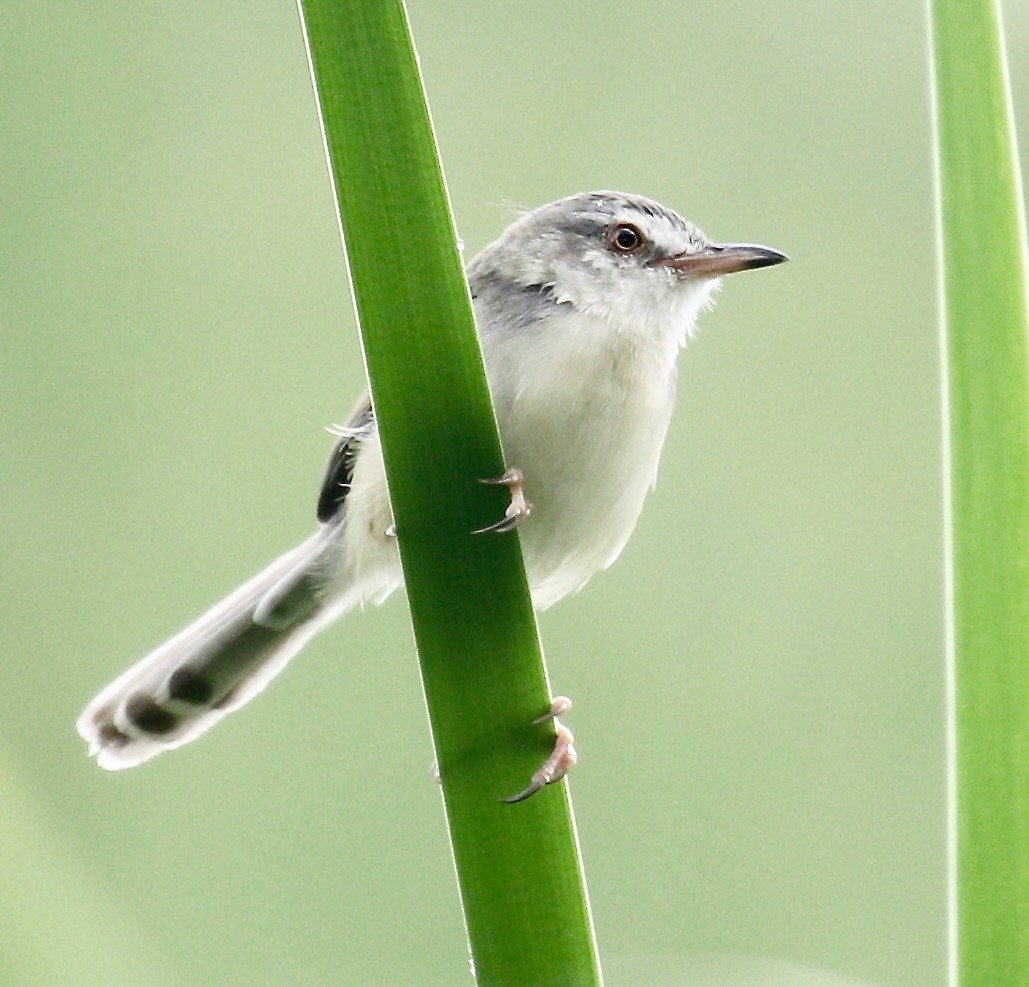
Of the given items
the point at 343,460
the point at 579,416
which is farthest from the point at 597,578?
the point at 579,416

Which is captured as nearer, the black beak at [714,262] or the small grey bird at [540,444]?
the small grey bird at [540,444]

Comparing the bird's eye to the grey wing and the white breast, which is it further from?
the grey wing

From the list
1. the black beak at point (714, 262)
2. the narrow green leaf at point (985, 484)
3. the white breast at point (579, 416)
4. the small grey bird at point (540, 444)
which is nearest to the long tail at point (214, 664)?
the small grey bird at point (540, 444)

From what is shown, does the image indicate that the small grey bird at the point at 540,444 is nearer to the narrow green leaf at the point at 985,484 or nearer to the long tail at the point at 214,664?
the long tail at the point at 214,664

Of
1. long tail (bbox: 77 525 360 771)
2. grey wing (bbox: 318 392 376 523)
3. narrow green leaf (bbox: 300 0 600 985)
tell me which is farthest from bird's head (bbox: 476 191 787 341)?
narrow green leaf (bbox: 300 0 600 985)

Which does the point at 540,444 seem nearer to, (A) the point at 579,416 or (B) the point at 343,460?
(A) the point at 579,416
